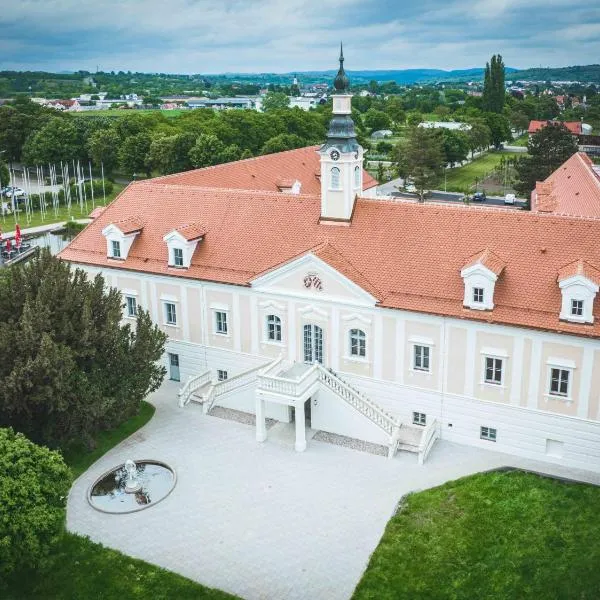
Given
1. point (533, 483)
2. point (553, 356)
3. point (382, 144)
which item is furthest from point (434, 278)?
point (382, 144)

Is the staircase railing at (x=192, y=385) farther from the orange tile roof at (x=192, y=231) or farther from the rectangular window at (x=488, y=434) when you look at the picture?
the rectangular window at (x=488, y=434)

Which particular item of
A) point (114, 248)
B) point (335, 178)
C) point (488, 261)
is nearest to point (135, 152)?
point (114, 248)

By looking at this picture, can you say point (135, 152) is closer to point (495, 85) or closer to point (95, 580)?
point (95, 580)

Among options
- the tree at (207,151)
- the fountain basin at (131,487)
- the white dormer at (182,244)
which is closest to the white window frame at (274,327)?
the white dormer at (182,244)

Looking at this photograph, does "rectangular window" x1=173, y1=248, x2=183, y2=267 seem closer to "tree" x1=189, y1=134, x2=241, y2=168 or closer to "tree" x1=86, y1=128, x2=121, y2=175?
"tree" x1=189, y1=134, x2=241, y2=168

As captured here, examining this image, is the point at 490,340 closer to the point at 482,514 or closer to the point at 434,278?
the point at 434,278
